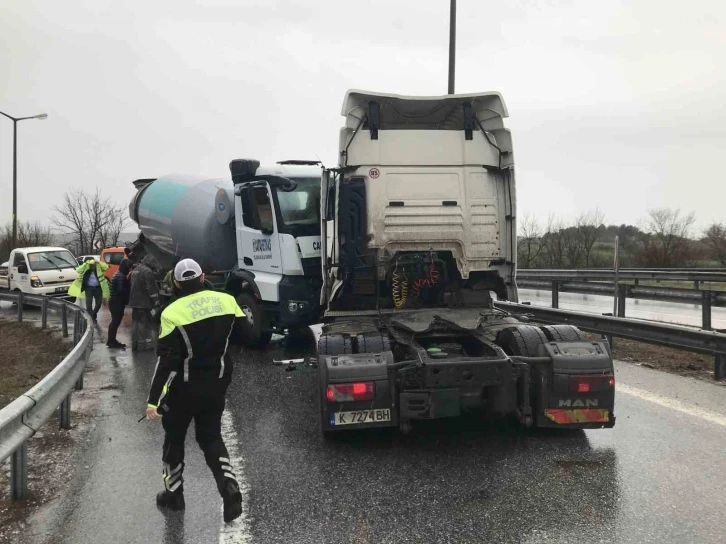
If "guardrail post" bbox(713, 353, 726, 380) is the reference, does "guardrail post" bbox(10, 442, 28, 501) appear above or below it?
below

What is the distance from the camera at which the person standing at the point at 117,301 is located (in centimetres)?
1083

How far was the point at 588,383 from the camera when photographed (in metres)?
4.96

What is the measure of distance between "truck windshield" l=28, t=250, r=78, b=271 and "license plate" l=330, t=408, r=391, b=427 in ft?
55.4

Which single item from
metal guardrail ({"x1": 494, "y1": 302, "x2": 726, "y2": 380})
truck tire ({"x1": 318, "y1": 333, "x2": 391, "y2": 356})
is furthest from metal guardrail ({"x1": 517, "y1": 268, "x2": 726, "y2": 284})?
truck tire ({"x1": 318, "y1": 333, "x2": 391, "y2": 356})

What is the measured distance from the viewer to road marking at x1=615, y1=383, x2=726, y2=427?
5598 mm

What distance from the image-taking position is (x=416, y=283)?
685cm

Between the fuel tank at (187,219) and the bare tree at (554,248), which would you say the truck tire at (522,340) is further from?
the bare tree at (554,248)

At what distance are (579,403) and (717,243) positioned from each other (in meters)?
28.5

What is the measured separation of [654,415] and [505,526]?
2.86 m

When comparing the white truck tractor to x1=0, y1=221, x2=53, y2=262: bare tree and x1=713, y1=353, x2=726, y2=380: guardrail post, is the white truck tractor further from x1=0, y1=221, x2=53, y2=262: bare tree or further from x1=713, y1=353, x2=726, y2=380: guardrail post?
x1=0, y1=221, x2=53, y2=262: bare tree

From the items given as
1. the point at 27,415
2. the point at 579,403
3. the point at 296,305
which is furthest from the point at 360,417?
the point at 296,305

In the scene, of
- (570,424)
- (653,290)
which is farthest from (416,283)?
(653,290)

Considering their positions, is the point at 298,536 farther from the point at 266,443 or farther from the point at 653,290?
the point at 653,290

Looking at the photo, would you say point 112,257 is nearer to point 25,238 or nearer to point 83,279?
point 83,279
